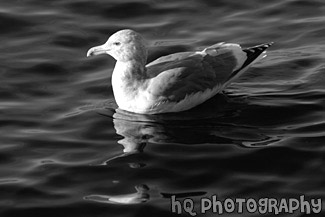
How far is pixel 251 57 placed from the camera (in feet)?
38.4

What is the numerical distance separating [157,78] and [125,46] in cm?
55

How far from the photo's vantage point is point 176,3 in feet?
47.3

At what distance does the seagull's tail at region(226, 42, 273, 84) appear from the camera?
38.0ft

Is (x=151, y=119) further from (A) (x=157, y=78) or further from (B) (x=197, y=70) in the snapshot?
(B) (x=197, y=70)

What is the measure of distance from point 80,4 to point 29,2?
0.79 metres

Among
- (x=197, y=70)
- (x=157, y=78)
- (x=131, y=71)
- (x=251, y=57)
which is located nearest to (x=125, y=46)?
(x=131, y=71)

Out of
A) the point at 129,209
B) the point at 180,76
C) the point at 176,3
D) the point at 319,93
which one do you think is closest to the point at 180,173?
the point at 129,209

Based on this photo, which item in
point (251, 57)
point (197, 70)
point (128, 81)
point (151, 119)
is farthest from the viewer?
point (251, 57)

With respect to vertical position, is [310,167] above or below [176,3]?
below

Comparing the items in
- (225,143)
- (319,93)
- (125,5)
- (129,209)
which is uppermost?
(125,5)

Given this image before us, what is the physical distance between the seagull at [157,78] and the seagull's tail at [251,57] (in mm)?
96

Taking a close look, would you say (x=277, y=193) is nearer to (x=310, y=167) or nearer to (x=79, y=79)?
(x=310, y=167)

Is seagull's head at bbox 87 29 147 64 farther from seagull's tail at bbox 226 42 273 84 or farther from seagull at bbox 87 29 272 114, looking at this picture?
seagull's tail at bbox 226 42 273 84

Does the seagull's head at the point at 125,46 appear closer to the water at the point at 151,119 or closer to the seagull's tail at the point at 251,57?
the water at the point at 151,119
